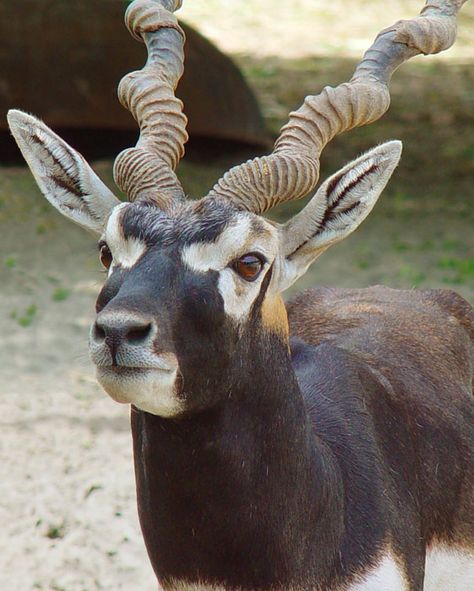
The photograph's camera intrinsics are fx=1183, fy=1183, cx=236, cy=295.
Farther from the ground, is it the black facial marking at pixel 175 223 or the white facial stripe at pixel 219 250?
the black facial marking at pixel 175 223

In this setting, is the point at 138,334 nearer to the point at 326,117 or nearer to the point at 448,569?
the point at 326,117

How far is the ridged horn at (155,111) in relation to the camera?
4407mm

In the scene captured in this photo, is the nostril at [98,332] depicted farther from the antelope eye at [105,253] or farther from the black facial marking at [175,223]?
the antelope eye at [105,253]

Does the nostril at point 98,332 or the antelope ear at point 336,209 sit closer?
the nostril at point 98,332

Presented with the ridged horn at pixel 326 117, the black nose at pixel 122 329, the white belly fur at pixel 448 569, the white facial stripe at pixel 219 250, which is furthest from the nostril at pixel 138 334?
the white belly fur at pixel 448 569

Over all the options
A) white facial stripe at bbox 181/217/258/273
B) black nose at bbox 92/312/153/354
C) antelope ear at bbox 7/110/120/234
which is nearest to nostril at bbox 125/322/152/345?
black nose at bbox 92/312/153/354

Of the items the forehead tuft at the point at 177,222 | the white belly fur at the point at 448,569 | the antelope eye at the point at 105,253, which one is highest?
the forehead tuft at the point at 177,222

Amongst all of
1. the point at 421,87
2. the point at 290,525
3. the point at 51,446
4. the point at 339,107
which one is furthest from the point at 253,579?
the point at 421,87

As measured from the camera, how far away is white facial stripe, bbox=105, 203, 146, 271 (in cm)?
399

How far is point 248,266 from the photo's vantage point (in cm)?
412

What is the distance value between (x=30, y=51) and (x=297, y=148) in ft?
31.4

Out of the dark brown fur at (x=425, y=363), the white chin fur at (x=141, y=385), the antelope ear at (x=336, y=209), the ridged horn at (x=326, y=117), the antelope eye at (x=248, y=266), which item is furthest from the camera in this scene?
the dark brown fur at (x=425, y=363)

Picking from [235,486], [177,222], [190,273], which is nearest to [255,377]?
[235,486]

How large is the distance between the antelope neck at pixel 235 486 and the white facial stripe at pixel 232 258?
24cm
